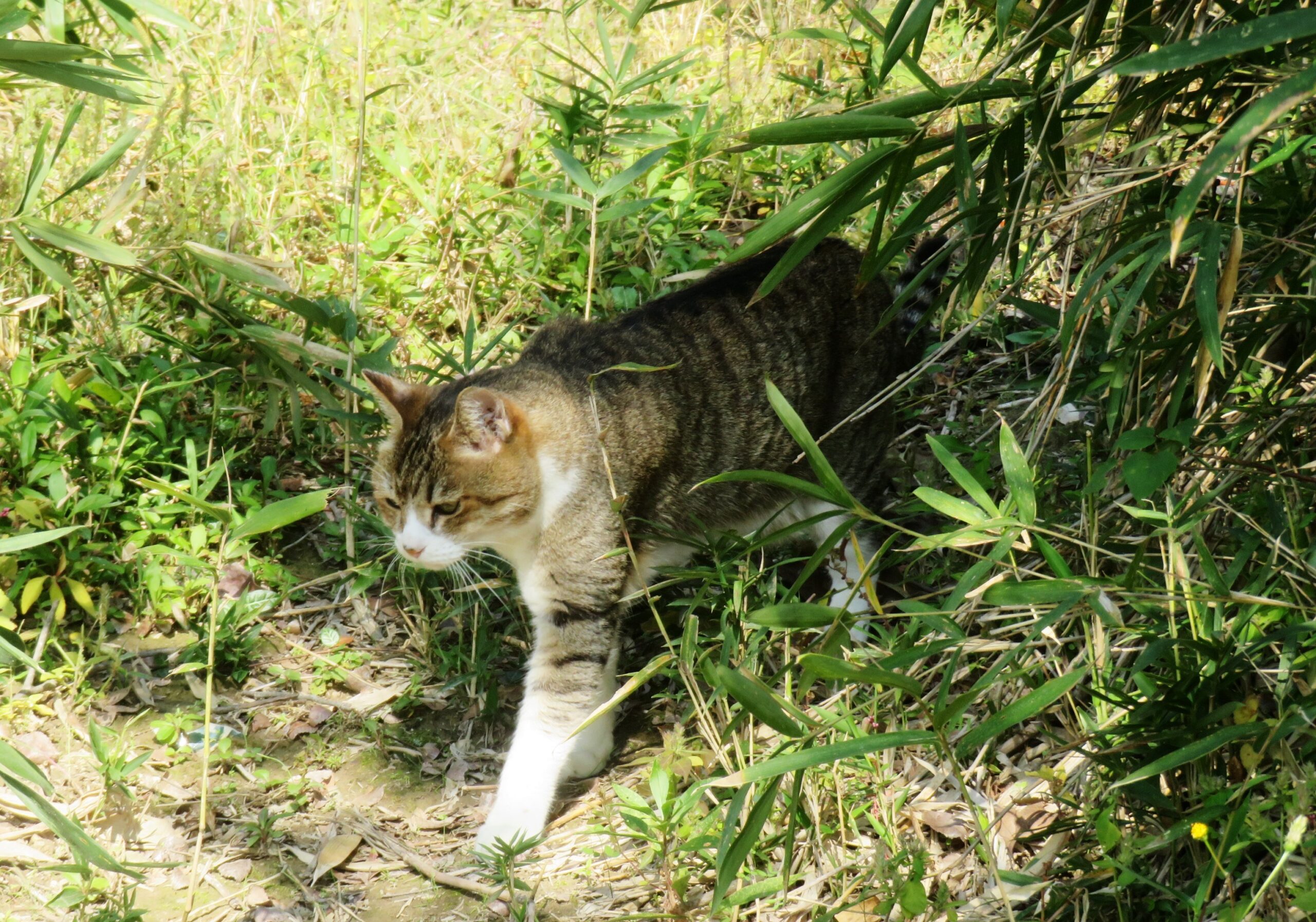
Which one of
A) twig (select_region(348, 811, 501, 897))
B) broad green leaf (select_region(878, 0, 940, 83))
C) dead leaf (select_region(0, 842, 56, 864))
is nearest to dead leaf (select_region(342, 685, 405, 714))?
twig (select_region(348, 811, 501, 897))

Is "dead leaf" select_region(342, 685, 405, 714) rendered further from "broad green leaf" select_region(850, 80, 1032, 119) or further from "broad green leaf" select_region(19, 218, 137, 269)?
"broad green leaf" select_region(850, 80, 1032, 119)

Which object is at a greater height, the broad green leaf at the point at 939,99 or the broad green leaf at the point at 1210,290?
the broad green leaf at the point at 939,99

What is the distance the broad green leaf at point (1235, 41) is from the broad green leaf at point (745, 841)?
129 centimetres

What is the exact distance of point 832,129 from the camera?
2.27 metres

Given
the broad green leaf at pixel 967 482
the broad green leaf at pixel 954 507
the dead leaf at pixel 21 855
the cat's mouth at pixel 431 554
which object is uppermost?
the broad green leaf at pixel 967 482

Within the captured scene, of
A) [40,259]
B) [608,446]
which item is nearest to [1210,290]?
[608,446]

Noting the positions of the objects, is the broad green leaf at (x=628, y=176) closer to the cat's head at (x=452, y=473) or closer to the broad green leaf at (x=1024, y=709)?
the cat's head at (x=452, y=473)

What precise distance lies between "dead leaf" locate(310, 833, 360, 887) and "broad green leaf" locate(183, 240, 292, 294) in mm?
1556

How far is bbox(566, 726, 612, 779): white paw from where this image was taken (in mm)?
3369

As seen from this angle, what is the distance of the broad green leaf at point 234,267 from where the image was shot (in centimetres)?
344

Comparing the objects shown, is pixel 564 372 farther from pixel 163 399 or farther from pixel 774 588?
pixel 163 399

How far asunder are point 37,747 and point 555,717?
54.7 inches

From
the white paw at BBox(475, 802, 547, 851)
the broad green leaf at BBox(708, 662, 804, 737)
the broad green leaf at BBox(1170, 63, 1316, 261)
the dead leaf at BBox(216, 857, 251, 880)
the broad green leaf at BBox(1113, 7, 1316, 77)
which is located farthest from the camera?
the white paw at BBox(475, 802, 547, 851)

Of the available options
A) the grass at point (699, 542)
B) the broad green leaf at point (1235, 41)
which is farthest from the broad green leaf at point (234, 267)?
the broad green leaf at point (1235, 41)
